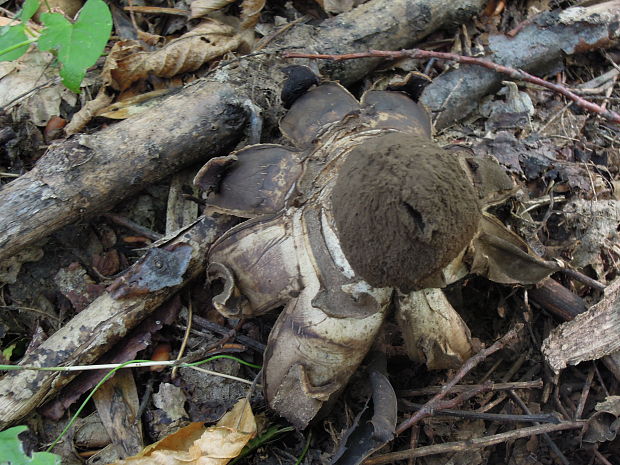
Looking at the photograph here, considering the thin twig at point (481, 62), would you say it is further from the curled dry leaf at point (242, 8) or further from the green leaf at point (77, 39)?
the green leaf at point (77, 39)

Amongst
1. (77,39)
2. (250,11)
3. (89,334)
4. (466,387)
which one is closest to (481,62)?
(250,11)

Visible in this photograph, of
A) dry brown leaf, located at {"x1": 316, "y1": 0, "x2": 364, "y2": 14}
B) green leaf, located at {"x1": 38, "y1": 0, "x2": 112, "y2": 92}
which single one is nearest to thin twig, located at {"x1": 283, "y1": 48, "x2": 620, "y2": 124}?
dry brown leaf, located at {"x1": 316, "y1": 0, "x2": 364, "y2": 14}

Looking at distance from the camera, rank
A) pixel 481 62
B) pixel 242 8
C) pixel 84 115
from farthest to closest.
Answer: pixel 242 8, pixel 481 62, pixel 84 115

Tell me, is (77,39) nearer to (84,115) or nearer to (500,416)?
(84,115)

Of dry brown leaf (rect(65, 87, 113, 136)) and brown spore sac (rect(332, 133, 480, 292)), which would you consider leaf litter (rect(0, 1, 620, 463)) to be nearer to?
dry brown leaf (rect(65, 87, 113, 136))

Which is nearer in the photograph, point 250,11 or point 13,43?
point 13,43

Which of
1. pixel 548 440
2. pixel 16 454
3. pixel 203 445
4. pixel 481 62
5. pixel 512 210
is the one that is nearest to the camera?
pixel 16 454
